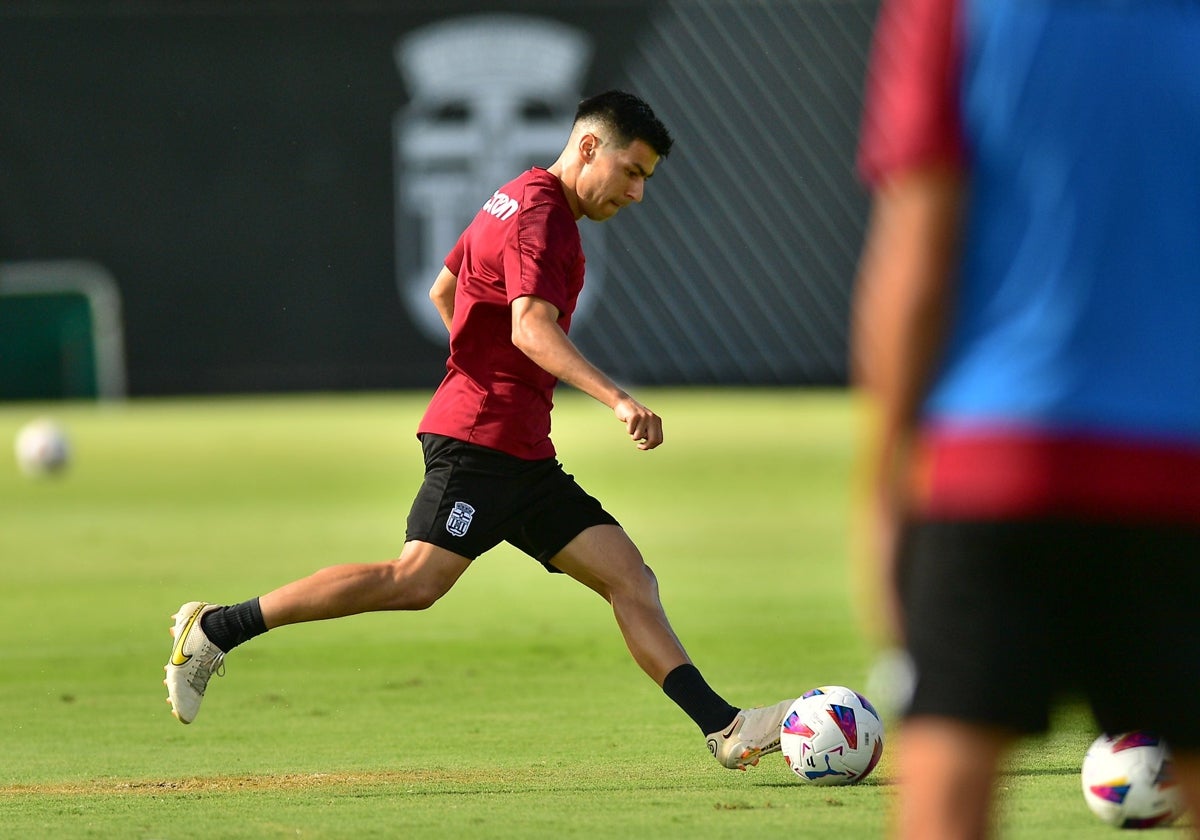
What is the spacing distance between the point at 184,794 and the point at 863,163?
4.24 metres

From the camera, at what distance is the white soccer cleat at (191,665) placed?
6.89 meters

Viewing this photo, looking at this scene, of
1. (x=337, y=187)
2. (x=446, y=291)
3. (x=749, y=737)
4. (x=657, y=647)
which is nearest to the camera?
(x=749, y=737)

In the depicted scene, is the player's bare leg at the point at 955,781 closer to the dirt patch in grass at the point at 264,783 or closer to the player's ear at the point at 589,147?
the dirt patch in grass at the point at 264,783

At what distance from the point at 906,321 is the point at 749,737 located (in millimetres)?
3812

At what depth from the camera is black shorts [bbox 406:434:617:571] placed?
6.70 m

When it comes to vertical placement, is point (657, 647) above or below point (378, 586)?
below

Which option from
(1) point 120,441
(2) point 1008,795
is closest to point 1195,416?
(2) point 1008,795

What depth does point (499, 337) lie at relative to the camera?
6.92 m

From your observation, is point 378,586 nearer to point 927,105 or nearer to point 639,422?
point 639,422

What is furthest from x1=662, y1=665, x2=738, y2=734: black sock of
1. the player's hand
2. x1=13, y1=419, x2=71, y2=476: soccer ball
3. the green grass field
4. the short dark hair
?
x1=13, y1=419, x2=71, y2=476: soccer ball

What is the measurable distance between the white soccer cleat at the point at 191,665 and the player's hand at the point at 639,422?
75.2 inches

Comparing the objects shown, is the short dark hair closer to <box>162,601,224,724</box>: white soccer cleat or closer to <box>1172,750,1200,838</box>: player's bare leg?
<box>162,601,224,724</box>: white soccer cleat

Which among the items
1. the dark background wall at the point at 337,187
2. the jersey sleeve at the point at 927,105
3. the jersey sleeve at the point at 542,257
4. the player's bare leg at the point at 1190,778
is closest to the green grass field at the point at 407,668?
the jersey sleeve at the point at 542,257

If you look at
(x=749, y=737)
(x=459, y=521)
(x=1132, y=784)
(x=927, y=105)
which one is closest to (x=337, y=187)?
(x=459, y=521)
